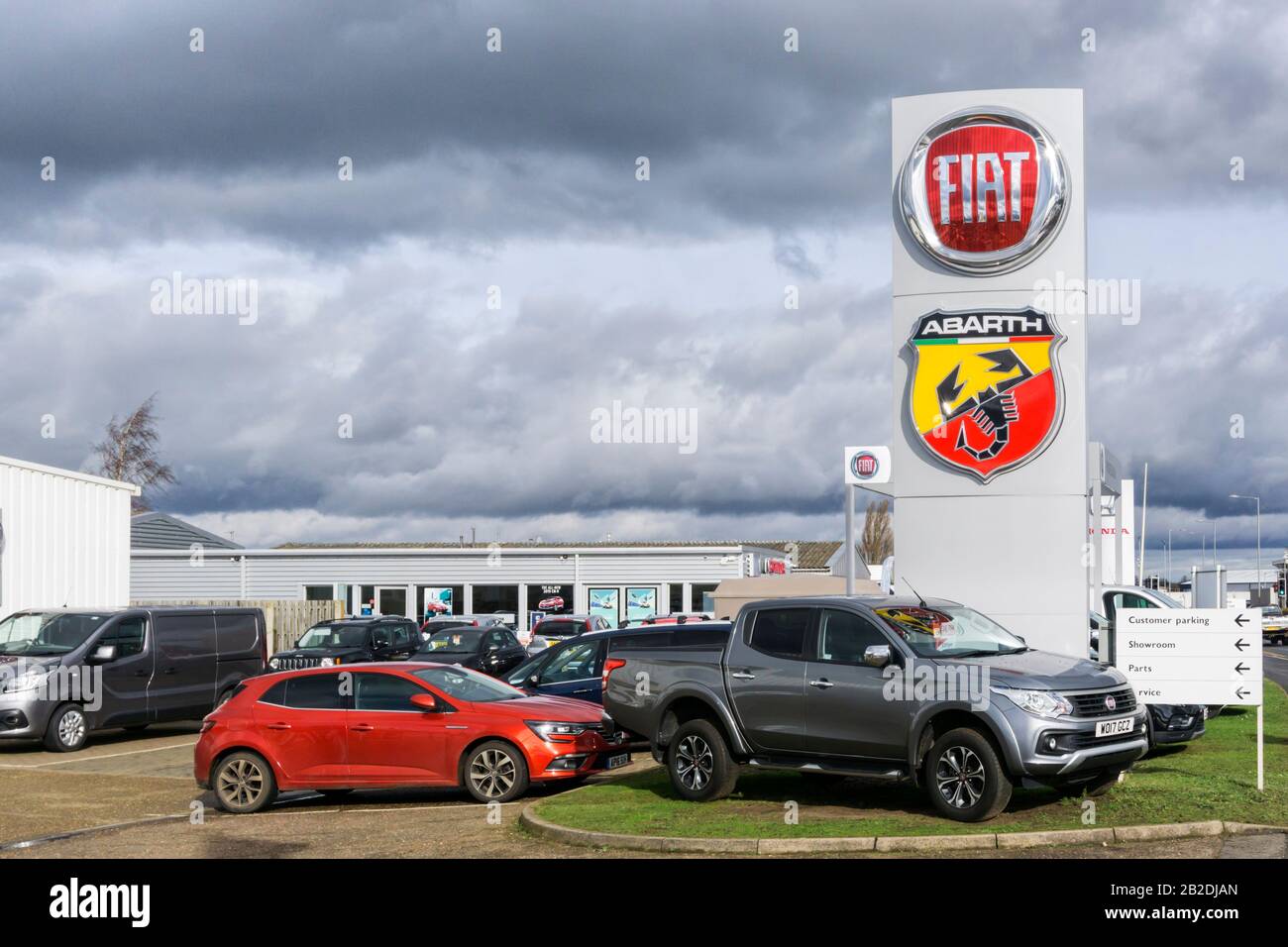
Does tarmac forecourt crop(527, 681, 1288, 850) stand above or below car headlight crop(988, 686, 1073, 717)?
below

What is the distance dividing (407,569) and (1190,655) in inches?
1585

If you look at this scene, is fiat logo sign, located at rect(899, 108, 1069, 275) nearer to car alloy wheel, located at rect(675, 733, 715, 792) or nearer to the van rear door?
car alloy wheel, located at rect(675, 733, 715, 792)

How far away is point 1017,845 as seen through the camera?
978 centimetres

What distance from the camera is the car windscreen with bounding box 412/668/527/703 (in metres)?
14.3

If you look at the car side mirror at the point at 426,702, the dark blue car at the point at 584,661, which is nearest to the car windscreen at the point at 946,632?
the car side mirror at the point at 426,702

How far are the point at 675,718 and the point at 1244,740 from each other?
8.26 m

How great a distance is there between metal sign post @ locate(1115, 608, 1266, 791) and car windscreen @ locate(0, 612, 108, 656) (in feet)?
50.7

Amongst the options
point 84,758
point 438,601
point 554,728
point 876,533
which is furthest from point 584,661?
point 876,533

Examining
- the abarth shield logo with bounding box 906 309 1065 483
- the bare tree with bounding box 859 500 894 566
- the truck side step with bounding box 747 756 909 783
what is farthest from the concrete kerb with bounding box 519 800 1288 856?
the bare tree with bounding box 859 500 894 566

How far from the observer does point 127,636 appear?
70.8ft

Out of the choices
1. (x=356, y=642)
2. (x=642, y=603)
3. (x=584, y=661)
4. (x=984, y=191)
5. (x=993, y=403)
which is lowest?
(x=642, y=603)

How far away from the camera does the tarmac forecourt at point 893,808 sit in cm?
1030

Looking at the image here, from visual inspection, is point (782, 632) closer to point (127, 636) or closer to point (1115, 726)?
point (1115, 726)
